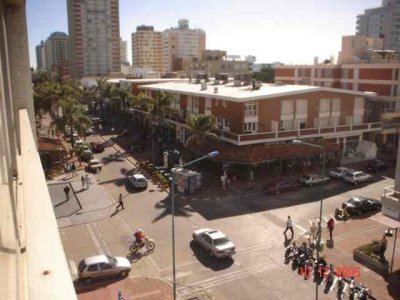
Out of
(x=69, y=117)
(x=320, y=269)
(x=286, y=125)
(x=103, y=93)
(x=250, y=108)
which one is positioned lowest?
(x=320, y=269)

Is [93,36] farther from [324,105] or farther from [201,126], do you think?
[201,126]

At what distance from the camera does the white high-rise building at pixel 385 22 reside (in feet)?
489

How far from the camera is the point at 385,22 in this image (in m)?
155

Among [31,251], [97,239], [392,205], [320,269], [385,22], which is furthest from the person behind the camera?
[385,22]

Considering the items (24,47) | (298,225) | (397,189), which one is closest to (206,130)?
(298,225)

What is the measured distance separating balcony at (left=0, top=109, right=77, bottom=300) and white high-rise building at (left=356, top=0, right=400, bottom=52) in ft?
519

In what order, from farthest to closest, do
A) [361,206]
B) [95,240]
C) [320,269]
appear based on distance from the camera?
[361,206] < [95,240] < [320,269]

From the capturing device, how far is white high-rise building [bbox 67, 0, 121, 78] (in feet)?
508

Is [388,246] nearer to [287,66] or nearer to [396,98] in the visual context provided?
[396,98]

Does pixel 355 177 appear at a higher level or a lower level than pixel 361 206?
higher

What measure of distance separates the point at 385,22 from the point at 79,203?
15711 centimetres

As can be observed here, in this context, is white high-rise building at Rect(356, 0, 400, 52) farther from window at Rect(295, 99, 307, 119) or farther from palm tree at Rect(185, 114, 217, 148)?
palm tree at Rect(185, 114, 217, 148)

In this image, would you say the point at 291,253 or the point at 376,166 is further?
the point at 376,166

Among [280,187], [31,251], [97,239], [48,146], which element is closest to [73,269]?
[97,239]
